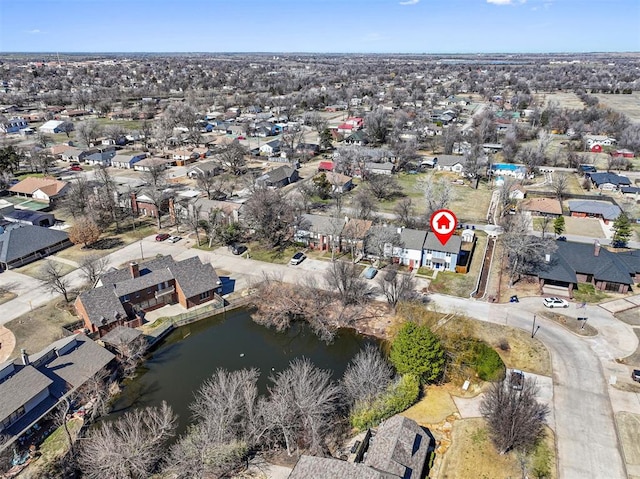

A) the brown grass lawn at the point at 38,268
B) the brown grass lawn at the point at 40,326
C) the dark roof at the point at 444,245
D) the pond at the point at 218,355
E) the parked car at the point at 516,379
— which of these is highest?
the dark roof at the point at 444,245

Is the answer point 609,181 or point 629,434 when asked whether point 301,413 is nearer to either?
point 629,434

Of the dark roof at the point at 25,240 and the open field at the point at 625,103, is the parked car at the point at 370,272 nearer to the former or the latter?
the dark roof at the point at 25,240

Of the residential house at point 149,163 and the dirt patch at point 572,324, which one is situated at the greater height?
the residential house at point 149,163

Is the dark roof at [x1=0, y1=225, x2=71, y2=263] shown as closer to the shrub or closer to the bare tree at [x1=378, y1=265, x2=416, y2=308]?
the bare tree at [x1=378, y1=265, x2=416, y2=308]

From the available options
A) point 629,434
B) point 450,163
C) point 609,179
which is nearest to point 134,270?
point 629,434

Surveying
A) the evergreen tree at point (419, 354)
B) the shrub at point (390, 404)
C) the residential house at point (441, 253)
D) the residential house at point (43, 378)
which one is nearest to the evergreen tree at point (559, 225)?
the residential house at point (441, 253)

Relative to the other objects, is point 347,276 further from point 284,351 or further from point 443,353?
point 443,353
